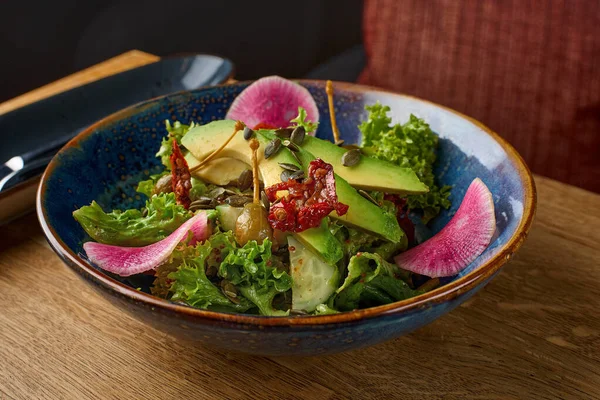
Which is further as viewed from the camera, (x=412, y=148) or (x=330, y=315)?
(x=412, y=148)

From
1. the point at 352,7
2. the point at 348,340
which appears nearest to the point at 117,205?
the point at 348,340

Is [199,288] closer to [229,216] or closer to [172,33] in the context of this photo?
[229,216]

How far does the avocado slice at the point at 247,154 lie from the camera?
1033 millimetres

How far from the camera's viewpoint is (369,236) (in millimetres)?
1141

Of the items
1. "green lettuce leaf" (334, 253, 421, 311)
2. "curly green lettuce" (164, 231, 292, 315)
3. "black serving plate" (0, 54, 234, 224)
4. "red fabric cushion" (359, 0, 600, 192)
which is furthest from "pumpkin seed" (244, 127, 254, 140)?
"red fabric cushion" (359, 0, 600, 192)

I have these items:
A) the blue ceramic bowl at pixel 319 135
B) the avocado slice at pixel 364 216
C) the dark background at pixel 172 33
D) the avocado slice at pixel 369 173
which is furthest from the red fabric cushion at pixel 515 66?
the avocado slice at pixel 364 216

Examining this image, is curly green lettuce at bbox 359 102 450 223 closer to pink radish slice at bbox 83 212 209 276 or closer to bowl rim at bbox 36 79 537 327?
bowl rim at bbox 36 79 537 327

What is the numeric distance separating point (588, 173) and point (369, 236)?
5.58 ft

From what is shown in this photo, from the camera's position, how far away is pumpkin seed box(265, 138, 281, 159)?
1.17m

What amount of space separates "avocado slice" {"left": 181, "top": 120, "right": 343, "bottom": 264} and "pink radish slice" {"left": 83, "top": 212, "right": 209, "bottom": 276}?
16 centimetres

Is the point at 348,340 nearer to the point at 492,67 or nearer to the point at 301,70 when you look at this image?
the point at 492,67

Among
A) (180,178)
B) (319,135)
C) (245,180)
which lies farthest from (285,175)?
(319,135)

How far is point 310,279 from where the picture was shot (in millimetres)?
1032

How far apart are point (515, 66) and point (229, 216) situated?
1.84 m
